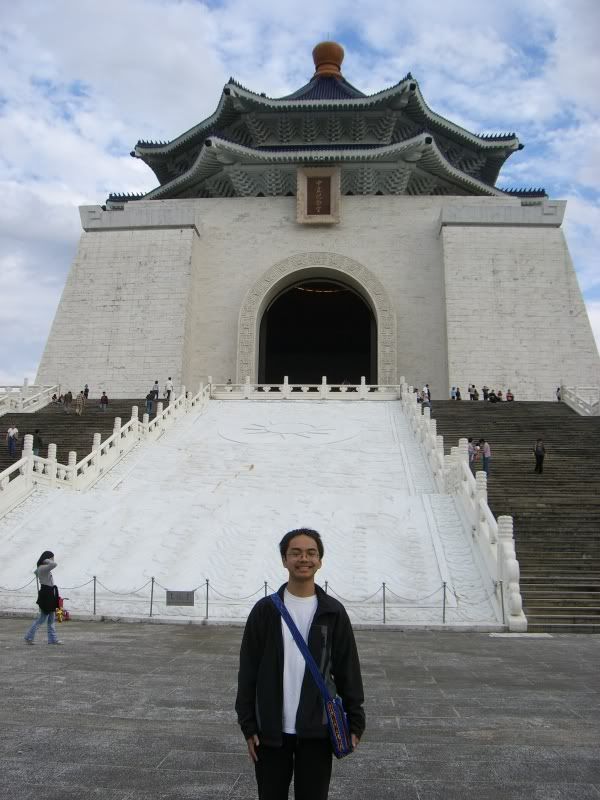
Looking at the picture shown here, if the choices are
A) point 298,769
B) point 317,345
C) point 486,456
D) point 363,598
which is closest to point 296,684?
point 298,769

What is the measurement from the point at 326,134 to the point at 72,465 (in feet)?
67.0

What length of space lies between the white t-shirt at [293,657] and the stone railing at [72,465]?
10691 millimetres

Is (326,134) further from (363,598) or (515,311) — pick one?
(363,598)

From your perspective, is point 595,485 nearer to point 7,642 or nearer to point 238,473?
point 238,473

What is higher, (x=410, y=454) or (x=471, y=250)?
(x=471, y=250)

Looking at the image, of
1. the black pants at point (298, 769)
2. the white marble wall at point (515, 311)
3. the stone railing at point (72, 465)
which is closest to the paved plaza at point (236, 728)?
the black pants at point (298, 769)

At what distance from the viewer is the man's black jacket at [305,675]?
2482mm

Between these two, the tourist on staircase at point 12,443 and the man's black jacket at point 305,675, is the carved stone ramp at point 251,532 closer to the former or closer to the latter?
the tourist on staircase at point 12,443

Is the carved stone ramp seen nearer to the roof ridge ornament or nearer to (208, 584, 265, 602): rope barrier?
(208, 584, 265, 602): rope barrier

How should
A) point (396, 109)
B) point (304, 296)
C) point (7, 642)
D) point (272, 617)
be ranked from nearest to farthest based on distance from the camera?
1. point (272, 617)
2. point (7, 642)
3. point (396, 109)
4. point (304, 296)

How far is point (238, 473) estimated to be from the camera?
581 inches

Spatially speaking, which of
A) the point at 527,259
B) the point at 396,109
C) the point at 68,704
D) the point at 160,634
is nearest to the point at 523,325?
the point at 527,259

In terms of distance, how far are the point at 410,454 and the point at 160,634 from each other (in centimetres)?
897

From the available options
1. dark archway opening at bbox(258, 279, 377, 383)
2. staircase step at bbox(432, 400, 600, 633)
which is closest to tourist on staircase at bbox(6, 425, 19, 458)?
staircase step at bbox(432, 400, 600, 633)
